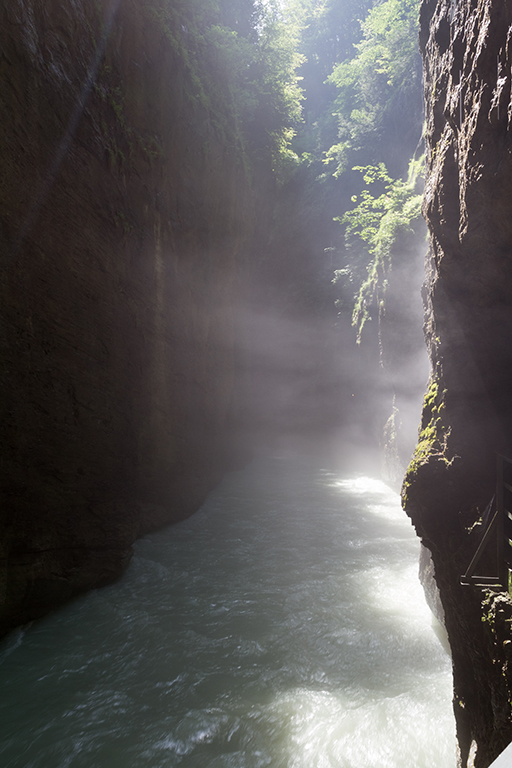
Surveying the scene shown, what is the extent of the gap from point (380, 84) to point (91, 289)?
2532 centimetres

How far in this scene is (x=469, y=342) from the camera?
15.8 ft

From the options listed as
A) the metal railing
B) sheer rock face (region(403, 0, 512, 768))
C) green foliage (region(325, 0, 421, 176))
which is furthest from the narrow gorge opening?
green foliage (region(325, 0, 421, 176))

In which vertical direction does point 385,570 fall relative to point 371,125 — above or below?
below

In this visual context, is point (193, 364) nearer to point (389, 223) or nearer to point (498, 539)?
point (389, 223)

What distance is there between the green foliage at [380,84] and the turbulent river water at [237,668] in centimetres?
2184

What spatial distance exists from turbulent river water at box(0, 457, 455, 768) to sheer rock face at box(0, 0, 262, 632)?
104cm

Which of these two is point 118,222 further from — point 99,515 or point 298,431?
point 298,431

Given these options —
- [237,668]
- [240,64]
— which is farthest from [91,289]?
[240,64]

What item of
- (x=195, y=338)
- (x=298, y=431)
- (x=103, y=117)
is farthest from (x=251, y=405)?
(x=103, y=117)

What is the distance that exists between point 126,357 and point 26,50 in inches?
182

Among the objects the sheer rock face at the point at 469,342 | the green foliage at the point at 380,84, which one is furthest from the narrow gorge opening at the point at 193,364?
the green foliage at the point at 380,84

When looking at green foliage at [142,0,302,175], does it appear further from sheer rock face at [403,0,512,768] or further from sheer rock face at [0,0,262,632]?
sheer rock face at [403,0,512,768]

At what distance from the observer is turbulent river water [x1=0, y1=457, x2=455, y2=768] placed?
14.2 ft

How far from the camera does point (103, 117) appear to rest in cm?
728
